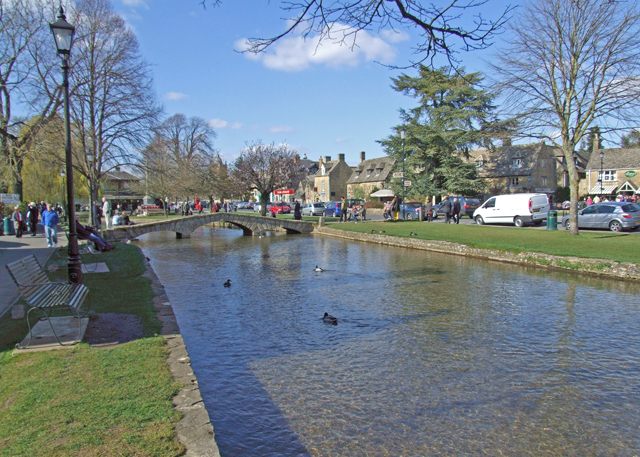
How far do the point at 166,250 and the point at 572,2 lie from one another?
69.2 feet

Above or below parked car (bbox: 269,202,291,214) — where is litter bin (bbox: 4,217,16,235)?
below

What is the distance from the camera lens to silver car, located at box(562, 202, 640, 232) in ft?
73.5

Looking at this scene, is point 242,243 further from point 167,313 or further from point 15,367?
point 15,367

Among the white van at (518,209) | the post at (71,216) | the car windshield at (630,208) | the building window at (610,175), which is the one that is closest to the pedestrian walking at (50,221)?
the post at (71,216)

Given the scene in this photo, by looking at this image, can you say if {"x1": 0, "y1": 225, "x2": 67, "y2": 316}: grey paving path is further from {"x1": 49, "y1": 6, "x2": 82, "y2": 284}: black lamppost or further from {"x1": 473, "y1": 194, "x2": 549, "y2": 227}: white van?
{"x1": 473, "y1": 194, "x2": 549, "y2": 227}: white van

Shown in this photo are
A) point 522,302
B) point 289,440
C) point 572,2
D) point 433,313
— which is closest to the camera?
point 289,440

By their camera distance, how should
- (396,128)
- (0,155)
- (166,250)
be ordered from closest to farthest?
(0,155)
(166,250)
(396,128)

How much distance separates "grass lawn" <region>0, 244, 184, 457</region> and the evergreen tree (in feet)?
138

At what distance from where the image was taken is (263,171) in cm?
4297

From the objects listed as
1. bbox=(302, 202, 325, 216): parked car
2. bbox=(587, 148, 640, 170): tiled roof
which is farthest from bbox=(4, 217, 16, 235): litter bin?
bbox=(587, 148, 640, 170): tiled roof

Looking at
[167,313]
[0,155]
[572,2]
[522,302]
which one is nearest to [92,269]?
[167,313]

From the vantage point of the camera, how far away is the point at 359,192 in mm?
68688

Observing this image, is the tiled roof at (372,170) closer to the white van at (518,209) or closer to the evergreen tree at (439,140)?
the evergreen tree at (439,140)

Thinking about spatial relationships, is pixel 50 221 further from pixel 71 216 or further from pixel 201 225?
pixel 201 225
